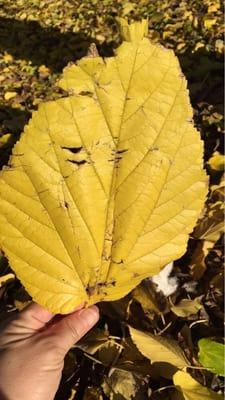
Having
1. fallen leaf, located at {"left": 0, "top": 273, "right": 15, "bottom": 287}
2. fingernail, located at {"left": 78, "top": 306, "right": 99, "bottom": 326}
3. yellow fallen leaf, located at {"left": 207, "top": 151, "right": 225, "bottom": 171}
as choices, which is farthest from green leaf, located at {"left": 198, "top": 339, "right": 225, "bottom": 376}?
yellow fallen leaf, located at {"left": 207, "top": 151, "right": 225, "bottom": 171}

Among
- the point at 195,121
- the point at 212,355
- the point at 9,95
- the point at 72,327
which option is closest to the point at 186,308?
the point at 212,355

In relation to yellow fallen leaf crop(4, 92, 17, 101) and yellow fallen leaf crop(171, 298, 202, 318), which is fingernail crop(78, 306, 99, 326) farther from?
yellow fallen leaf crop(4, 92, 17, 101)

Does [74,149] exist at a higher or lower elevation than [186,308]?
higher

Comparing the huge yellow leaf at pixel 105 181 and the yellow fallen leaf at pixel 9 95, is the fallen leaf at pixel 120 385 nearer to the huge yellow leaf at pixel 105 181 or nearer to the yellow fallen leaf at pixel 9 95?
the huge yellow leaf at pixel 105 181

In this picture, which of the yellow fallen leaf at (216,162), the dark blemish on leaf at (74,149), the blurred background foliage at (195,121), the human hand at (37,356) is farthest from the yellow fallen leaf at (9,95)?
the dark blemish on leaf at (74,149)

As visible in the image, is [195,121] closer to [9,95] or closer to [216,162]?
[216,162]

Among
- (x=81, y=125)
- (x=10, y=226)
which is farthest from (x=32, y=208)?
(x=81, y=125)

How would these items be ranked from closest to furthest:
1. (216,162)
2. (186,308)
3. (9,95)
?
1. (186,308)
2. (216,162)
3. (9,95)
